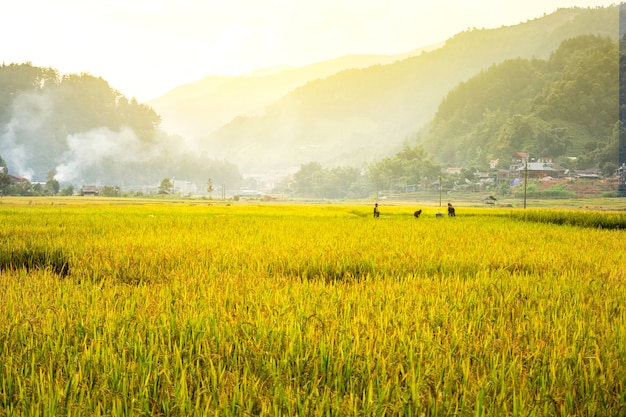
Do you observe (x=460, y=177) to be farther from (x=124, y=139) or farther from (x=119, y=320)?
(x=119, y=320)

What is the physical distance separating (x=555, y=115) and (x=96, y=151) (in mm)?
128029

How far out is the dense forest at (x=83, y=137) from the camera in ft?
500

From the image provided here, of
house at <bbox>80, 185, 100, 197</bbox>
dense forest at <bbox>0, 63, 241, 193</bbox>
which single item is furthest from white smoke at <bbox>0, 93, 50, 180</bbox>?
house at <bbox>80, 185, 100, 197</bbox>

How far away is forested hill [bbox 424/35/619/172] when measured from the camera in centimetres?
12019

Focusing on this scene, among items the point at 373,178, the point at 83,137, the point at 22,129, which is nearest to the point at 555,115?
the point at 373,178

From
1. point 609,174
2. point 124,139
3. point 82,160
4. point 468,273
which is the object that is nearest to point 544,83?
point 609,174

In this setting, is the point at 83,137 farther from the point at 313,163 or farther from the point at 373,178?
the point at 373,178

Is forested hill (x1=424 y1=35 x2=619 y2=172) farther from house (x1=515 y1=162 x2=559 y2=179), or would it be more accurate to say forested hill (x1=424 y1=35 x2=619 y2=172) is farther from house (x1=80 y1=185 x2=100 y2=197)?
house (x1=80 y1=185 x2=100 y2=197)

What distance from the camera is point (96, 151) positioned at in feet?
502

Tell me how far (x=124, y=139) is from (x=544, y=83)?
422 ft

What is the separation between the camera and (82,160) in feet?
500

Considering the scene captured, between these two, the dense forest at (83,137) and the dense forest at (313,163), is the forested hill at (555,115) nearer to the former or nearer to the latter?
the dense forest at (313,163)

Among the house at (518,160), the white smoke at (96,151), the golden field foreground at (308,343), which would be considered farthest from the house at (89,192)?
the golden field foreground at (308,343)

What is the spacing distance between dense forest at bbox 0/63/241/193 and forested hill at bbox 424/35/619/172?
3113 inches
